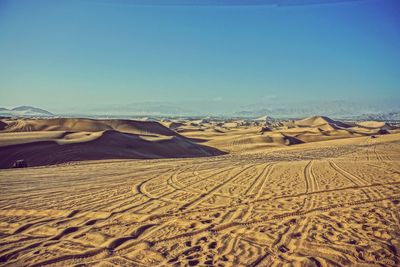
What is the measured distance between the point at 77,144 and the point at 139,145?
20.7ft

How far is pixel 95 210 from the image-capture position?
7.55 meters

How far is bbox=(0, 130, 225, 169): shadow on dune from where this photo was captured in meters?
20.0

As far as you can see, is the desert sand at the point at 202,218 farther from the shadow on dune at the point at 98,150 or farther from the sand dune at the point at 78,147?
the sand dune at the point at 78,147

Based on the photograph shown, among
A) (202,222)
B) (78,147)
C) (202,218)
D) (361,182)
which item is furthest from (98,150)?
(361,182)

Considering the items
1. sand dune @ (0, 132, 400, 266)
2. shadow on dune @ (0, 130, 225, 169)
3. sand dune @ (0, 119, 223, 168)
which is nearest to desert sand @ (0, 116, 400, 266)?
sand dune @ (0, 132, 400, 266)

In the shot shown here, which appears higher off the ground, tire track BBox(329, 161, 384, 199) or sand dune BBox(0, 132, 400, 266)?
sand dune BBox(0, 132, 400, 266)

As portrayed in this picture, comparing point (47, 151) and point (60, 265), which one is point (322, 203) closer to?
point (60, 265)

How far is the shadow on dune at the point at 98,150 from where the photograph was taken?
20.0 meters

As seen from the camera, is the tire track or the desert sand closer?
the desert sand

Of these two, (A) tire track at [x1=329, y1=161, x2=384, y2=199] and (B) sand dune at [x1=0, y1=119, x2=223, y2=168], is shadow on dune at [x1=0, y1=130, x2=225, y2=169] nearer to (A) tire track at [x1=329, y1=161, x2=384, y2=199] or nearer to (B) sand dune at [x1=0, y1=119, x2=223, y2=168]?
(B) sand dune at [x1=0, y1=119, x2=223, y2=168]

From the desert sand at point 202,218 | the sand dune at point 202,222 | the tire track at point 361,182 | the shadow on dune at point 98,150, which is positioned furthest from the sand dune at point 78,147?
the tire track at point 361,182

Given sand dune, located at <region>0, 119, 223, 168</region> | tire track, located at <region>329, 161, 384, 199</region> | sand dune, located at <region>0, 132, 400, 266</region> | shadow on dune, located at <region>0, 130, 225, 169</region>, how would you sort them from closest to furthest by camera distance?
sand dune, located at <region>0, 132, 400, 266</region> → tire track, located at <region>329, 161, 384, 199</region> → shadow on dune, located at <region>0, 130, 225, 169</region> → sand dune, located at <region>0, 119, 223, 168</region>

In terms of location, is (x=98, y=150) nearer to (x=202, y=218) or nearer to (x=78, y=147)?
(x=78, y=147)

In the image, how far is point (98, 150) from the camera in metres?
23.2
